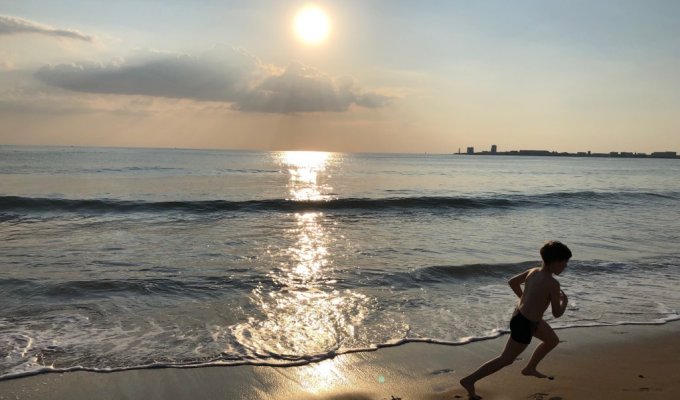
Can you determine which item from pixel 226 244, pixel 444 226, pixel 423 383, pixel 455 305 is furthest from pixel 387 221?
pixel 423 383

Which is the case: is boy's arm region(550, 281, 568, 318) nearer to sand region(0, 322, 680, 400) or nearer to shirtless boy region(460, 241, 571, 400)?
shirtless boy region(460, 241, 571, 400)

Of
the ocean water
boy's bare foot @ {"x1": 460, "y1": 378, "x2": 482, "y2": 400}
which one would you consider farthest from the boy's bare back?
the ocean water

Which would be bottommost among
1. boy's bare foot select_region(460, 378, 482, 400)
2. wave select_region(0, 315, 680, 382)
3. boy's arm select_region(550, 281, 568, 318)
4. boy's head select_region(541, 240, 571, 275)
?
wave select_region(0, 315, 680, 382)

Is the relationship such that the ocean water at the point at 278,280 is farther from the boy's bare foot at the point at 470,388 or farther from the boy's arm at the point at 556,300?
the boy's arm at the point at 556,300

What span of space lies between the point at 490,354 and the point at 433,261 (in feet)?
17.9

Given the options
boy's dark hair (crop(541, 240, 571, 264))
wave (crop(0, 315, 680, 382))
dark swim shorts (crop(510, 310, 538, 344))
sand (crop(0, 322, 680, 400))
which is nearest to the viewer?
boy's dark hair (crop(541, 240, 571, 264))

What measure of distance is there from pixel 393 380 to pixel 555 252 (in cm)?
214

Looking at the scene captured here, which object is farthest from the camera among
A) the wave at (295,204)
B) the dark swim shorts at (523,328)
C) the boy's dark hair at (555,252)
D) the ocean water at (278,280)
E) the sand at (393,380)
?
the wave at (295,204)

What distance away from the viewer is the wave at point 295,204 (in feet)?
70.5

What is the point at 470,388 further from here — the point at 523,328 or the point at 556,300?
the point at 556,300

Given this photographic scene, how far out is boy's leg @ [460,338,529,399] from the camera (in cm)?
470

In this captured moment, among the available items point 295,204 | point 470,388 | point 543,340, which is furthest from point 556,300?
point 295,204

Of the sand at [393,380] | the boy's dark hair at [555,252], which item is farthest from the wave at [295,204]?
the boy's dark hair at [555,252]

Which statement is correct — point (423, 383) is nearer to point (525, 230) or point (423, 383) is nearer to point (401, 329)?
point (401, 329)
